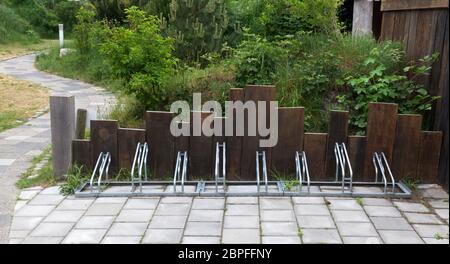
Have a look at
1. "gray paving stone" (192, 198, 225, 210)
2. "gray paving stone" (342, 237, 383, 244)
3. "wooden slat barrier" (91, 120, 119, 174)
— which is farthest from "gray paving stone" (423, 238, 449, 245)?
"wooden slat barrier" (91, 120, 119, 174)

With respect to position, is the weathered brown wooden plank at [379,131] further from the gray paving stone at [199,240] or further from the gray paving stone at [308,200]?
the gray paving stone at [199,240]

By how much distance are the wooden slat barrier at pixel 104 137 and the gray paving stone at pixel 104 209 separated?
731 mm

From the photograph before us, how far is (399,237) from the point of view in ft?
12.2

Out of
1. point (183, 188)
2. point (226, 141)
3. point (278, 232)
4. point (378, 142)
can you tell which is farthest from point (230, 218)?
point (378, 142)

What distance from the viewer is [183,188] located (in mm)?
4711

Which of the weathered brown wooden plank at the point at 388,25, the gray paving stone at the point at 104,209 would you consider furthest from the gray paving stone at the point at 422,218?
the weathered brown wooden plank at the point at 388,25

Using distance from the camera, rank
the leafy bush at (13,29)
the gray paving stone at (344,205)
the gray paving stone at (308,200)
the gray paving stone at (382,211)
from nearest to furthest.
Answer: the gray paving stone at (382,211) → the gray paving stone at (344,205) → the gray paving stone at (308,200) → the leafy bush at (13,29)

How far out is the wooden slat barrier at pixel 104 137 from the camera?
16.4ft

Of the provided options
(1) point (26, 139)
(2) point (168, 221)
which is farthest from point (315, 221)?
(1) point (26, 139)

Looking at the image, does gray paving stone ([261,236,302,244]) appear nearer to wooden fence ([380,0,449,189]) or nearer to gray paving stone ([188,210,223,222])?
gray paving stone ([188,210,223,222])

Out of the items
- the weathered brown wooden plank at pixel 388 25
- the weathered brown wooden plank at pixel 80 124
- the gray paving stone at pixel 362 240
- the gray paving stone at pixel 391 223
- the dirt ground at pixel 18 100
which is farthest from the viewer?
the dirt ground at pixel 18 100

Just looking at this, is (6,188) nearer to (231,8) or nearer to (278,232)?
(278,232)

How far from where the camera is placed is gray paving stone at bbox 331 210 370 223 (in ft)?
13.2

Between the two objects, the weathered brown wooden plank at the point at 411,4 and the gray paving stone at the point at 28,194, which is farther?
the weathered brown wooden plank at the point at 411,4
